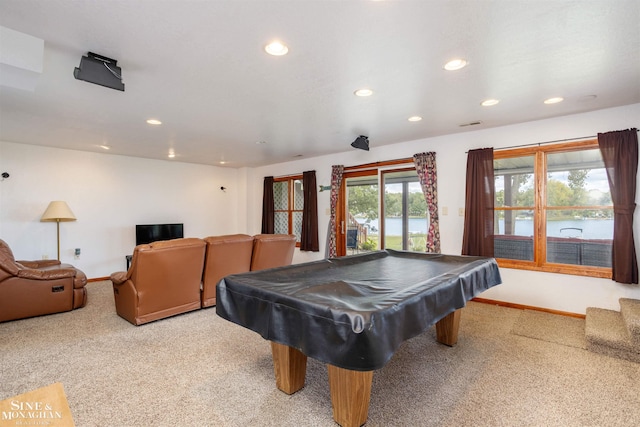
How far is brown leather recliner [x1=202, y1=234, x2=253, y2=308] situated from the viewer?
3.73 m

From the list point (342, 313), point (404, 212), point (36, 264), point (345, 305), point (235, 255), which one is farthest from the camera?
point (404, 212)

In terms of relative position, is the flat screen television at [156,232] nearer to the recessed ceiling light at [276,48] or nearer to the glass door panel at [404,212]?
the glass door panel at [404,212]

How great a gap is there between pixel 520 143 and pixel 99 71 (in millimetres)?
4620

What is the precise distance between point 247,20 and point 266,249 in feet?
9.55

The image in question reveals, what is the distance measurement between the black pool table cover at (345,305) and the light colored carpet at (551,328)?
99cm

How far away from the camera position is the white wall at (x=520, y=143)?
3449mm

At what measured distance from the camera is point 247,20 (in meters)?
1.83

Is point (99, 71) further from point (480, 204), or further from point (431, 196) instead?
point (480, 204)

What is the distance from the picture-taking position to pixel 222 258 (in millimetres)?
3816

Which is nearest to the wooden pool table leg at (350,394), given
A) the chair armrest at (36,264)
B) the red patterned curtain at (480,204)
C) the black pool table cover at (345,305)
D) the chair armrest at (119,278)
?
the black pool table cover at (345,305)

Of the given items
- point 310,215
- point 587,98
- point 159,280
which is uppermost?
point 587,98

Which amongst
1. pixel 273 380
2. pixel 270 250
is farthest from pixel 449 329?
pixel 270 250

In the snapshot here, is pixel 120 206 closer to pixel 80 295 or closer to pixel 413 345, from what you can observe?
pixel 80 295

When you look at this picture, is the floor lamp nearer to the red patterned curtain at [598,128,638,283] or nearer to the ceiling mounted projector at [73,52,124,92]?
the ceiling mounted projector at [73,52,124,92]
